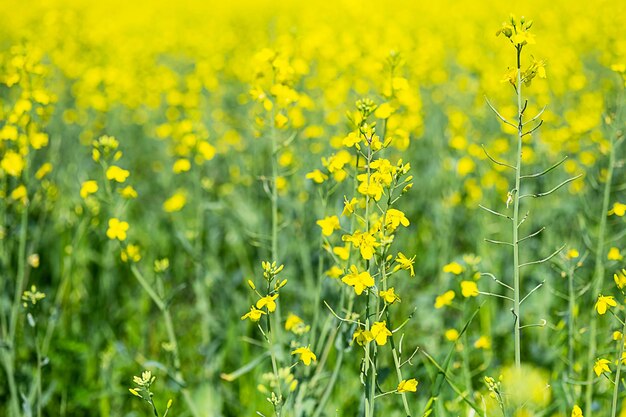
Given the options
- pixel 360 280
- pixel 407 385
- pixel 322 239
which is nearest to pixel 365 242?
pixel 360 280

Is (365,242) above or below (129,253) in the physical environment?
above

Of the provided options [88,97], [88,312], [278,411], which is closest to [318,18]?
[88,97]

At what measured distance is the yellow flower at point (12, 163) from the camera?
8.34ft

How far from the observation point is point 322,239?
2508mm

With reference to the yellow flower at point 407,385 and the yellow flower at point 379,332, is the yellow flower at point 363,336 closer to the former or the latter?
the yellow flower at point 379,332

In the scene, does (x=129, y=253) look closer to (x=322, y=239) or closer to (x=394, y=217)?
(x=322, y=239)

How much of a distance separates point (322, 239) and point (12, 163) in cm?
120

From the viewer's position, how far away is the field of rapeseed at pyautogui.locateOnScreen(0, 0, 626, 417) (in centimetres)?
204

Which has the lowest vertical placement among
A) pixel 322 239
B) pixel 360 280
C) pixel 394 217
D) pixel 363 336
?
pixel 322 239

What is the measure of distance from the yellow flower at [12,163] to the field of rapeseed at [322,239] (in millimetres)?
10

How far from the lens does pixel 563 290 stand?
344cm

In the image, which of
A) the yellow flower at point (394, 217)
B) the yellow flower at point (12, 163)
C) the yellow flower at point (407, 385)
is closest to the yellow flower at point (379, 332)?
the yellow flower at point (407, 385)

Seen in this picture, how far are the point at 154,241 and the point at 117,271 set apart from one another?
33 cm

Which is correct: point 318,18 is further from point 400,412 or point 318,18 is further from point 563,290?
point 400,412
